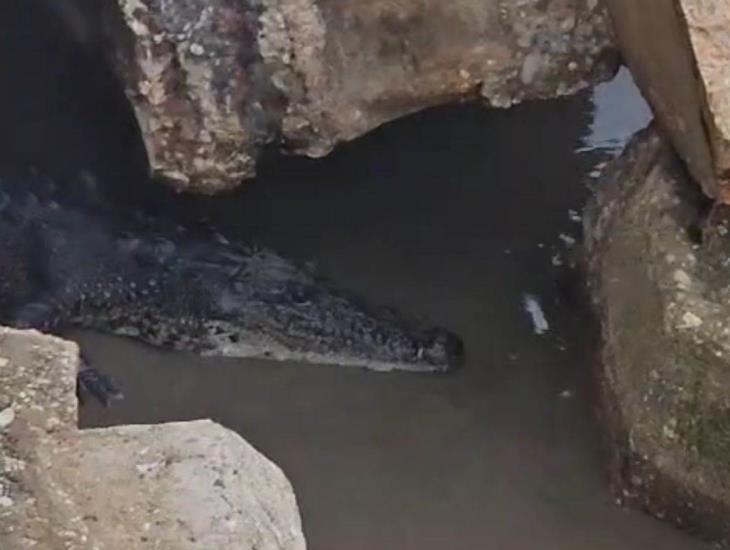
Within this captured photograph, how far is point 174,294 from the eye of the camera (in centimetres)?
416

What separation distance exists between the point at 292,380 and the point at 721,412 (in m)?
1.14

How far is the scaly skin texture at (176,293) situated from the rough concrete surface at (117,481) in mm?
1577

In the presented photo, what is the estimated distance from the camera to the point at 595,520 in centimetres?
349

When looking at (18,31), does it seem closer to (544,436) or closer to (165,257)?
(165,257)

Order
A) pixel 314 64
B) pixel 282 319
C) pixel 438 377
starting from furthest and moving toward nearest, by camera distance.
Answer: pixel 282 319
pixel 438 377
pixel 314 64

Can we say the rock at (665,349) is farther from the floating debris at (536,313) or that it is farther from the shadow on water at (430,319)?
the floating debris at (536,313)

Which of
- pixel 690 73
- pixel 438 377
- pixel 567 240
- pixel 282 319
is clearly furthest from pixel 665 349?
pixel 282 319

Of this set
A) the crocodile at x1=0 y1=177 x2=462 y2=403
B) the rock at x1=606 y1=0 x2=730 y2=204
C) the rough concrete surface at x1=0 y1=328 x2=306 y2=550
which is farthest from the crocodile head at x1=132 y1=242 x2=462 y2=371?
the rough concrete surface at x1=0 y1=328 x2=306 y2=550

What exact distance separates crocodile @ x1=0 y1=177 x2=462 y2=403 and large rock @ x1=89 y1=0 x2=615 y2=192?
1.45 ft

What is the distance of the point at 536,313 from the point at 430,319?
0.28 meters

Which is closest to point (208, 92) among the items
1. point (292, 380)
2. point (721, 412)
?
point (292, 380)

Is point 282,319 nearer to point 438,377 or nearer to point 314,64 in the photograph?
point 438,377

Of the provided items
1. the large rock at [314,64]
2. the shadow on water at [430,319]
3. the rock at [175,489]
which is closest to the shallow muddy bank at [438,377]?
the shadow on water at [430,319]

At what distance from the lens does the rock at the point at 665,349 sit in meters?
3.24
